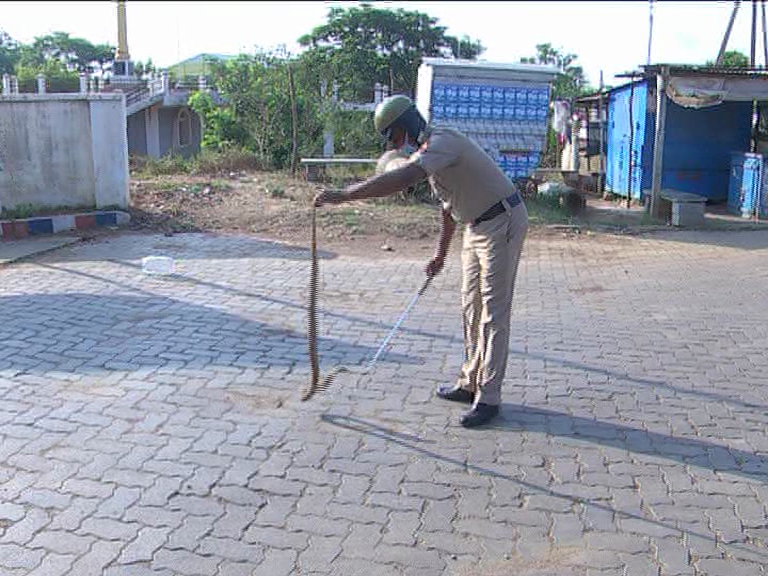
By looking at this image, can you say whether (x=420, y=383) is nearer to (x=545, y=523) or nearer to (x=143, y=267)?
(x=545, y=523)

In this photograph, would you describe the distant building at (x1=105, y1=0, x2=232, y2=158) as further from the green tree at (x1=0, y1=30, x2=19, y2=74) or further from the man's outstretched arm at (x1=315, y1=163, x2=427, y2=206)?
the man's outstretched arm at (x1=315, y1=163, x2=427, y2=206)

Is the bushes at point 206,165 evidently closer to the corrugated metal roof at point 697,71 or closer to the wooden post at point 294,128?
the wooden post at point 294,128

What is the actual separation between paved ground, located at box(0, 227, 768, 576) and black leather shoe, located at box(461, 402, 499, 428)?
8cm

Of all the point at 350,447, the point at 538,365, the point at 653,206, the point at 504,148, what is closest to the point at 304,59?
the point at 504,148

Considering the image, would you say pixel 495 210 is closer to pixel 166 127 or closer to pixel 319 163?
pixel 319 163

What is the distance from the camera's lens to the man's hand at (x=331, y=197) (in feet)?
13.8

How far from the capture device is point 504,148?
14.1 m

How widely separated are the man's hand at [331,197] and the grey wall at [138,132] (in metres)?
39.6

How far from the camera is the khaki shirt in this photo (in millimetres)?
4191

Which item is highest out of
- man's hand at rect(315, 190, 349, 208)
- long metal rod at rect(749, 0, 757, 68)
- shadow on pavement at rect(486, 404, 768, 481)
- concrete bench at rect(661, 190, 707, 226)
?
long metal rod at rect(749, 0, 757, 68)

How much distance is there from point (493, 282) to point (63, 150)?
8.62 meters

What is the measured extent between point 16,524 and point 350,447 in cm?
158

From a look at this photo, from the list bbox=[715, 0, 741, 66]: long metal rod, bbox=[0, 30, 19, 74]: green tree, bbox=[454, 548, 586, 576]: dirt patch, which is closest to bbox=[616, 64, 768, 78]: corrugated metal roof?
bbox=[715, 0, 741, 66]: long metal rod

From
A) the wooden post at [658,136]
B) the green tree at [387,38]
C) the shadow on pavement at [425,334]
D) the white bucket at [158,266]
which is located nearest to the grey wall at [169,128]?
the green tree at [387,38]
